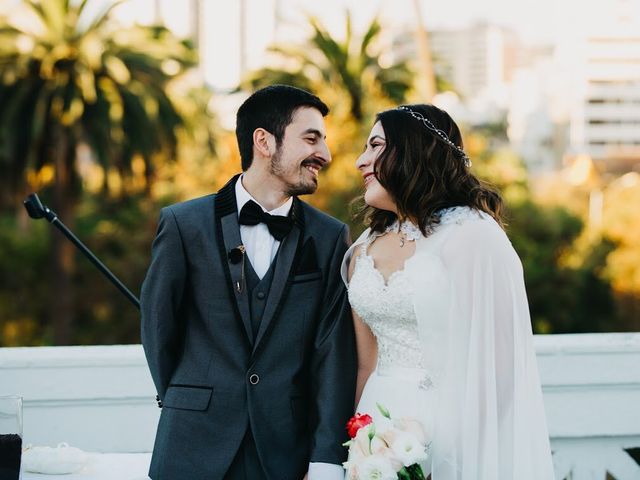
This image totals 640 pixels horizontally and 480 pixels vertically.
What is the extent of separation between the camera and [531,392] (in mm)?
3070

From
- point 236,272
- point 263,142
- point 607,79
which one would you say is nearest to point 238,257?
point 236,272

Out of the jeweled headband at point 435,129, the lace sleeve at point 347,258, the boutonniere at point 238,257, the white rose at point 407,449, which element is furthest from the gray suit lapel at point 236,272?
the jeweled headband at point 435,129

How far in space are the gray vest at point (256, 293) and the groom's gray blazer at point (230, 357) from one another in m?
0.02

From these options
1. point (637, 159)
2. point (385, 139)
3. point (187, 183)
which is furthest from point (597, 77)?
point (385, 139)

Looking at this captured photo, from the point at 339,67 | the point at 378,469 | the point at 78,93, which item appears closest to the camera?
the point at 378,469

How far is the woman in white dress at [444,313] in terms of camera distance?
3031 millimetres

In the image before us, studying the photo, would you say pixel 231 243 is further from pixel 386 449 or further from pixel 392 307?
pixel 386 449

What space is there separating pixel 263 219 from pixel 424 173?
1.90 ft

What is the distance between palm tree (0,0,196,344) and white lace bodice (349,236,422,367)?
667 inches

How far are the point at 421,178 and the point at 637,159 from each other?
95979 millimetres

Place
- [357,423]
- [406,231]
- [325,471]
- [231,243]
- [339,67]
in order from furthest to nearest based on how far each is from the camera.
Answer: [339,67]
[406,231]
[231,243]
[325,471]
[357,423]

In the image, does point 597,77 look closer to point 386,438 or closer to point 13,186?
point 13,186

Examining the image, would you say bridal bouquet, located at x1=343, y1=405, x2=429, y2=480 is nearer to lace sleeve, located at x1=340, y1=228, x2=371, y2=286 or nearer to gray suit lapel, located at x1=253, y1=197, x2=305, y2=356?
gray suit lapel, located at x1=253, y1=197, x2=305, y2=356

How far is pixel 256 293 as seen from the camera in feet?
10.1
